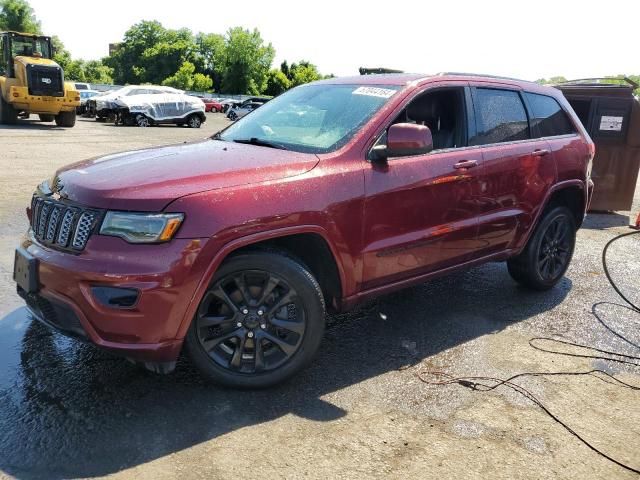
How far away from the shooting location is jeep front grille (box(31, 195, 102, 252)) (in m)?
2.94

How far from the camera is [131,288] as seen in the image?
2.81 meters

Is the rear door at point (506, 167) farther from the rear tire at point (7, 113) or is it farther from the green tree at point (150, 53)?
the green tree at point (150, 53)

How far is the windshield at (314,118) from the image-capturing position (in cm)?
374

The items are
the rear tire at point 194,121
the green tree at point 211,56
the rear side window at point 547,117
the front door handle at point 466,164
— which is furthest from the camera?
the green tree at point 211,56

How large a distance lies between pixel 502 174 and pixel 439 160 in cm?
73

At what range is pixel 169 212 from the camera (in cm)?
287

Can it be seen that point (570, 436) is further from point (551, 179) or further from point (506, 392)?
point (551, 179)

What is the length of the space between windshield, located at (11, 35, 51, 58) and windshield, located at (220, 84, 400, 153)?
762 inches

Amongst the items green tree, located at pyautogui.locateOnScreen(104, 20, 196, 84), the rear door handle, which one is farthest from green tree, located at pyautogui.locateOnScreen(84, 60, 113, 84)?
the rear door handle

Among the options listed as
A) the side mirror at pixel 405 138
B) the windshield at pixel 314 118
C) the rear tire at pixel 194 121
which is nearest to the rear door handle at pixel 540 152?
the windshield at pixel 314 118

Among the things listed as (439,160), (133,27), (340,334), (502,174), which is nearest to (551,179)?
(502,174)

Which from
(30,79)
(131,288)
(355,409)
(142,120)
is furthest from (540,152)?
(142,120)

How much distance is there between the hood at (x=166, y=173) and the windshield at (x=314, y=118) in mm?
239

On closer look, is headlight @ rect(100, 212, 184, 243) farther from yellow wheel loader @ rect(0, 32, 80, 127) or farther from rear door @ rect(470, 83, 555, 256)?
yellow wheel loader @ rect(0, 32, 80, 127)
